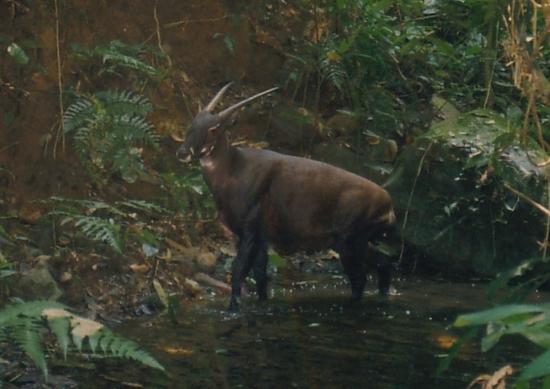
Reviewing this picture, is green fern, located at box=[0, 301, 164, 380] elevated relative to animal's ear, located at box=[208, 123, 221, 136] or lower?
elevated

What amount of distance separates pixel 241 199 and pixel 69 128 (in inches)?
50.6

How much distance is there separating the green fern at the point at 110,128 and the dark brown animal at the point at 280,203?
338 mm

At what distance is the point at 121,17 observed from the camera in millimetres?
9898

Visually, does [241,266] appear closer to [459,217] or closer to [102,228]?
[102,228]

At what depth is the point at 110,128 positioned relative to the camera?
25.6 ft

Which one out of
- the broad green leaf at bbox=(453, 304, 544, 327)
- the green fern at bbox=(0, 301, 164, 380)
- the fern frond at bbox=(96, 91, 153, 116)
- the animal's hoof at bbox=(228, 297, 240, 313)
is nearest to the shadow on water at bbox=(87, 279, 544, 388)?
the animal's hoof at bbox=(228, 297, 240, 313)

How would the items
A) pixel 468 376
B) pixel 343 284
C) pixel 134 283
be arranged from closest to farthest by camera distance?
pixel 468 376
pixel 134 283
pixel 343 284

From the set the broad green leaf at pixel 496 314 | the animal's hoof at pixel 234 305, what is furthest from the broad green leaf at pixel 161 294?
the broad green leaf at pixel 496 314

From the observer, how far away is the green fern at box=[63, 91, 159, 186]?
7.80m

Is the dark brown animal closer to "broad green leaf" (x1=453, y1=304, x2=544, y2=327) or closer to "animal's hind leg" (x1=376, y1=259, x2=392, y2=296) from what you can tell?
"animal's hind leg" (x1=376, y1=259, x2=392, y2=296)

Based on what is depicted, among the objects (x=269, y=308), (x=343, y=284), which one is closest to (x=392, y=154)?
(x=343, y=284)

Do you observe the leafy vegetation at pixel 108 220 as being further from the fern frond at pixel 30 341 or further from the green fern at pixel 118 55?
the fern frond at pixel 30 341

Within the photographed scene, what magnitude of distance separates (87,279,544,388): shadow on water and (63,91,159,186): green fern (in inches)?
45.1

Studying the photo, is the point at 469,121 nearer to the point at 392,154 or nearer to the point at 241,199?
the point at 241,199
